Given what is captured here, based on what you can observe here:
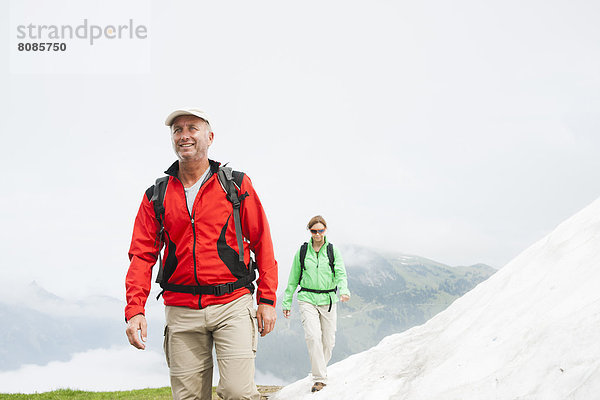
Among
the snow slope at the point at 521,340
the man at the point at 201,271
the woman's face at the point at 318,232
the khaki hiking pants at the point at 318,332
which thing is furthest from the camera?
the woman's face at the point at 318,232

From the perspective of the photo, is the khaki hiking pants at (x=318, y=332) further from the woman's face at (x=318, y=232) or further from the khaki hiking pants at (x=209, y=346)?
the khaki hiking pants at (x=209, y=346)

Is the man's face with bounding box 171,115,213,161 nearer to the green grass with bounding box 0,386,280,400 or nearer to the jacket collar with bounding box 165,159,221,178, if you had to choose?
the jacket collar with bounding box 165,159,221,178

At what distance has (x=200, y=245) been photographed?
4.39 meters

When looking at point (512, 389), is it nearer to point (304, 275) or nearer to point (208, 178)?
point (208, 178)

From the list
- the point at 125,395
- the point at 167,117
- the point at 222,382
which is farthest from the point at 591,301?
the point at 125,395

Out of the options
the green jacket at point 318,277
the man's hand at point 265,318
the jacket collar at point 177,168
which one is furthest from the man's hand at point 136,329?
the green jacket at point 318,277

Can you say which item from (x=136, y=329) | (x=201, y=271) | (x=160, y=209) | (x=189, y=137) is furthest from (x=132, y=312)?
(x=189, y=137)

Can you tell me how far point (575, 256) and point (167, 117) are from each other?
226 inches

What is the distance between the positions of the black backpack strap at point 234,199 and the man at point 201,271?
2 cm

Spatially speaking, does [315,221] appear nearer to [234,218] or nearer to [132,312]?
[234,218]

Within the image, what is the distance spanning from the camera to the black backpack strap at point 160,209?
4.61 m

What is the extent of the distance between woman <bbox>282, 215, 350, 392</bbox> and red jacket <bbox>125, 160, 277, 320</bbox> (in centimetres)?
561

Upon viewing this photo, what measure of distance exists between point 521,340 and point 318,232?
5.63 meters

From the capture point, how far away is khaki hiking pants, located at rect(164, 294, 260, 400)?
4207mm
